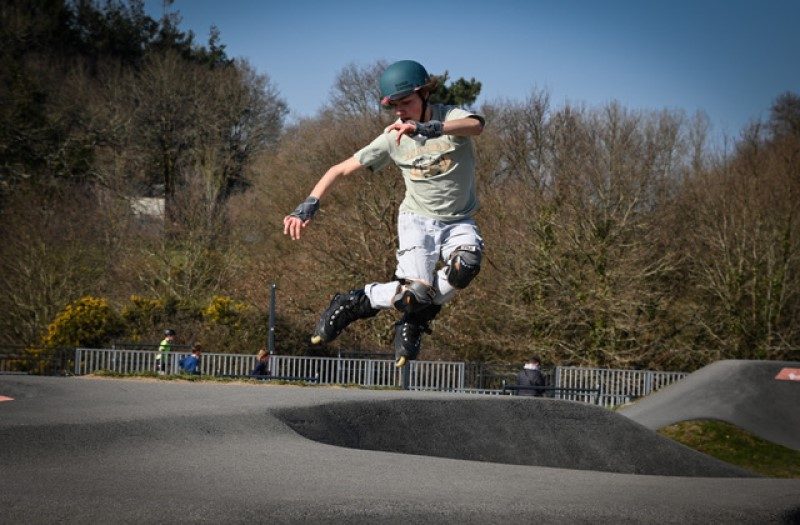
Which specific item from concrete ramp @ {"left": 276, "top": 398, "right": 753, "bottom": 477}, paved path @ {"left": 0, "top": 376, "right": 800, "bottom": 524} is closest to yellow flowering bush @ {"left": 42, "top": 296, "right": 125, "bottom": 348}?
paved path @ {"left": 0, "top": 376, "right": 800, "bottom": 524}

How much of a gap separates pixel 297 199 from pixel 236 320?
6713mm

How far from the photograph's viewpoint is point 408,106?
7648mm

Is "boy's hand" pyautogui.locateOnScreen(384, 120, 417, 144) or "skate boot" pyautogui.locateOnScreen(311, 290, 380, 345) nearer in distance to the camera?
"boy's hand" pyautogui.locateOnScreen(384, 120, 417, 144)

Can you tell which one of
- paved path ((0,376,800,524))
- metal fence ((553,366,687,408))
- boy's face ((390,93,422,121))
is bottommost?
metal fence ((553,366,687,408))

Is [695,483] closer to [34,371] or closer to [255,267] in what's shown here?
[34,371]

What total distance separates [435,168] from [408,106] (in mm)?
562

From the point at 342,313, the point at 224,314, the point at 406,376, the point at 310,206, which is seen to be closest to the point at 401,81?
the point at 310,206

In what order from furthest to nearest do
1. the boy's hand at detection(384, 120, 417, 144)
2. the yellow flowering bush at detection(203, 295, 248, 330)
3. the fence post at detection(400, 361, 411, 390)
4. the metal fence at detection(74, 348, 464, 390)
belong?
the yellow flowering bush at detection(203, 295, 248, 330) → the metal fence at detection(74, 348, 464, 390) → the fence post at detection(400, 361, 411, 390) → the boy's hand at detection(384, 120, 417, 144)

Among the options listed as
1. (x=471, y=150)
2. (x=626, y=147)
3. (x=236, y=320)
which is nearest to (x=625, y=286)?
(x=626, y=147)

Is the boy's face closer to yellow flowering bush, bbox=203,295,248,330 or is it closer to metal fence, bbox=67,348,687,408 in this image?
metal fence, bbox=67,348,687,408

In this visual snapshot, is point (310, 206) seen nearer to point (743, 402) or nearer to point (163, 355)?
point (743, 402)

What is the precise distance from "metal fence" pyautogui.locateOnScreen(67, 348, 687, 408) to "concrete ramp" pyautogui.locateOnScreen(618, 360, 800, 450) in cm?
863

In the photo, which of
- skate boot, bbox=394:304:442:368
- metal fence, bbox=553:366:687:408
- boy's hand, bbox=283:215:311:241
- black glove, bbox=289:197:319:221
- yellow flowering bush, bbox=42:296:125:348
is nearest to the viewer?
boy's hand, bbox=283:215:311:241

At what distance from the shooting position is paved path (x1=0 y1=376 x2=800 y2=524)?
5148mm
